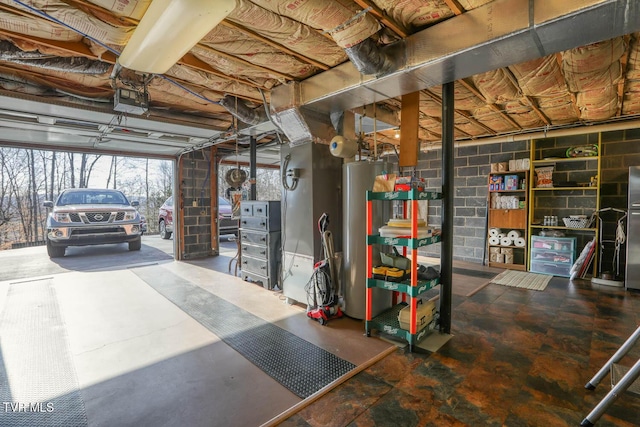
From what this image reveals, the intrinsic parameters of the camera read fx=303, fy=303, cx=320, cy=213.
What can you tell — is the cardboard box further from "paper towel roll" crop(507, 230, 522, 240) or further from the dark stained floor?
"paper towel roll" crop(507, 230, 522, 240)

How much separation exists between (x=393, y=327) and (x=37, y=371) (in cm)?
285

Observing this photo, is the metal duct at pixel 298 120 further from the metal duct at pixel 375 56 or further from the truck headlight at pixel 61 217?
the truck headlight at pixel 61 217

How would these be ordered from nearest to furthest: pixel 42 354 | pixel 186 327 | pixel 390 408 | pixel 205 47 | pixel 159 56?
1. pixel 390 408
2. pixel 159 56
3. pixel 205 47
4. pixel 42 354
5. pixel 186 327

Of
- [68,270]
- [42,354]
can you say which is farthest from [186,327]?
[68,270]

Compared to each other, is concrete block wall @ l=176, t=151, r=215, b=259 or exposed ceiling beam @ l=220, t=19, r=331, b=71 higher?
exposed ceiling beam @ l=220, t=19, r=331, b=71

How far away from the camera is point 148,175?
45.0ft

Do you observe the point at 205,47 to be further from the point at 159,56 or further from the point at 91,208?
the point at 91,208

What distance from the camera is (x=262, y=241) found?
447cm

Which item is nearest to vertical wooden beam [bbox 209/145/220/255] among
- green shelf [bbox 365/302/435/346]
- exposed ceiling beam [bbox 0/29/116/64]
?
exposed ceiling beam [bbox 0/29/116/64]

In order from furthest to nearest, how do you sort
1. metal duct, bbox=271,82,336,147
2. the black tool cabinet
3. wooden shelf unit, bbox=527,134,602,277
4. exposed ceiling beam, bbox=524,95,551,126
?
wooden shelf unit, bbox=527,134,602,277, the black tool cabinet, exposed ceiling beam, bbox=524,95,551,126, metal duct, bbox=271,82,336,147

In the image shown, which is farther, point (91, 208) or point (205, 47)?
point (91, 208)

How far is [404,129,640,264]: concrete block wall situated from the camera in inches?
191

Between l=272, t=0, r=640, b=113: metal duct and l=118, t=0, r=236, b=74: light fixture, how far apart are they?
1.40 m

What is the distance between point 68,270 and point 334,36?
6287mm
